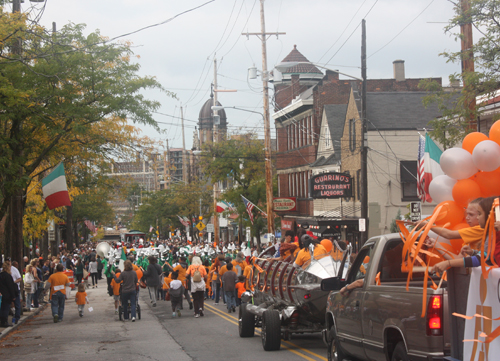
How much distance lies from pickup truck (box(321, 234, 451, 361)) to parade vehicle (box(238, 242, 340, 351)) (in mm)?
1879

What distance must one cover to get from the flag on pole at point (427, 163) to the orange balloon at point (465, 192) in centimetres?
1276

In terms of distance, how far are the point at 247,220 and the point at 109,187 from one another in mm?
23963

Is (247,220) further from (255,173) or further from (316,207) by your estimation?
(316,207)

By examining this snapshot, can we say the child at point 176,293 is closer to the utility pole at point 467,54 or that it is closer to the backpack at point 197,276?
the backpack at point 197,276

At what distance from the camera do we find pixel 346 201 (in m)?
36.4

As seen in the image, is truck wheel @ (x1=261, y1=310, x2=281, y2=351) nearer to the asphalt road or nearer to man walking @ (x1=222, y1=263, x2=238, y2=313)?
the asphalt road

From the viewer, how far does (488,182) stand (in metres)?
5.84

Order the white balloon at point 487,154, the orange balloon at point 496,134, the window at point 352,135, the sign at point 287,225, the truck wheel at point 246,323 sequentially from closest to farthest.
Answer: the white balloon at point 487,154 < the orange balloon at point 496,134 < the truck wheel at point 246,323 < the window at point 352,135 < the sign at point 287,225

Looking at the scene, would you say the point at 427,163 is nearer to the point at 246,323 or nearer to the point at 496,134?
the point at 246,323

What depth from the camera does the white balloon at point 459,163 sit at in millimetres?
5910

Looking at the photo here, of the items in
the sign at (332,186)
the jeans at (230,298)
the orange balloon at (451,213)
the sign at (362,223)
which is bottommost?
the jeans at (230,298)

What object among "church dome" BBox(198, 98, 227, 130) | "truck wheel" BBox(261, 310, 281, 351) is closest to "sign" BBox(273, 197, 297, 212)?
"truck wheel" BBox(261, 310, 281, 351)

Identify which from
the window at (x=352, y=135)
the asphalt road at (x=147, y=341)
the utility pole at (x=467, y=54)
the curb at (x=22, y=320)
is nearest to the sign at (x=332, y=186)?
the window at (x=352, y=135)

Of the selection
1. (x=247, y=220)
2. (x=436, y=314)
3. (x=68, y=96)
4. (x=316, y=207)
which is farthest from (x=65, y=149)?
(x=247, y=220)
